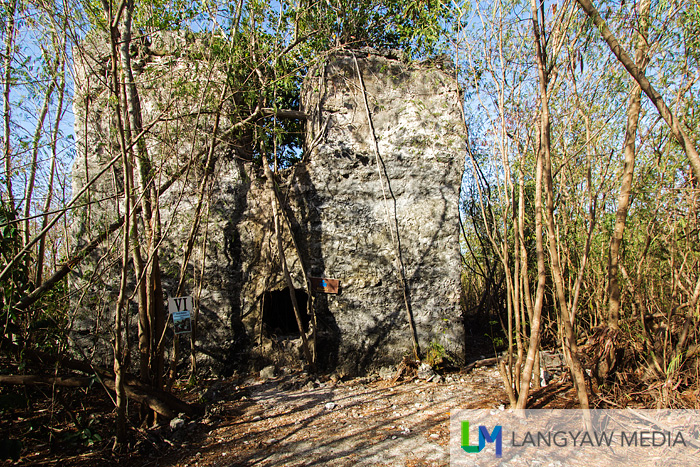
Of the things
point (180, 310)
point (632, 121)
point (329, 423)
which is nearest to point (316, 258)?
point (180, 310)

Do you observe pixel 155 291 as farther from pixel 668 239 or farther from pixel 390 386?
pixel 668 239

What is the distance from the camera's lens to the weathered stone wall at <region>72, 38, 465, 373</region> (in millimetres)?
4527

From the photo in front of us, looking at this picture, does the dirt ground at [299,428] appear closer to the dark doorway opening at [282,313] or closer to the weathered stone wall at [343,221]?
the weathered stone wall at [343,221]

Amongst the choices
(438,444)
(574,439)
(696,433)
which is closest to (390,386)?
(438,444)

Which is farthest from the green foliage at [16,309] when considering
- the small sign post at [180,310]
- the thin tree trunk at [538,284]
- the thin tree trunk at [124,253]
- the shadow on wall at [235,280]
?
the thin tree trunk at [538,284]

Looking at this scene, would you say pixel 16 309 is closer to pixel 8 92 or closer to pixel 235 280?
pixel 235 280

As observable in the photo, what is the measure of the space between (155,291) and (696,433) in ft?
13.5

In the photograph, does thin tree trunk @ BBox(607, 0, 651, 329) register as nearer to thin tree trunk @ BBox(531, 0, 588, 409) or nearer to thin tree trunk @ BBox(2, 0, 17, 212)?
thin tree trunk @ BBox(531, 0, 588, 409)

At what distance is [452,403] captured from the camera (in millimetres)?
3553

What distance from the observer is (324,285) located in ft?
15.2

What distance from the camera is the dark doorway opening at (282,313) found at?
16.3 ft

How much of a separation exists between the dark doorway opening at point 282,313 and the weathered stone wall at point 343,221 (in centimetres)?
20

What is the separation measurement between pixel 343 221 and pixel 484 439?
2729mm

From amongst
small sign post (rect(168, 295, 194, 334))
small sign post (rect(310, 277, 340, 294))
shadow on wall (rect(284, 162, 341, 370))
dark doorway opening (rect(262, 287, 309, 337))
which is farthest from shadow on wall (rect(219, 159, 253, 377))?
small sign post (rect(168, 295, 194, 334))
